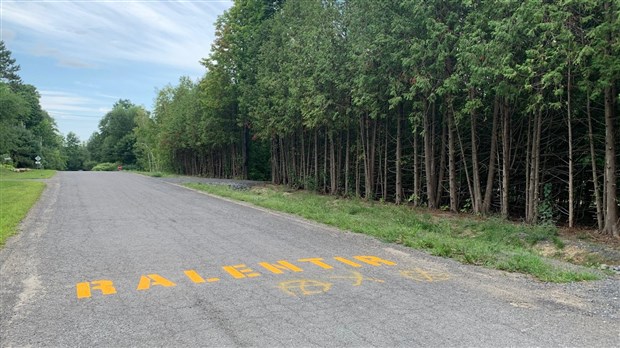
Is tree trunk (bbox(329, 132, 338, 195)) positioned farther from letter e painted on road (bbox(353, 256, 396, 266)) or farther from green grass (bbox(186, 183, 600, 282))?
letter e painted on road (bbox(353, 256, 396, 266))

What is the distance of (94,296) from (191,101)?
129 feet

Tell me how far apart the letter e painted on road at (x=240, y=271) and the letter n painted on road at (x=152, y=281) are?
81 cm

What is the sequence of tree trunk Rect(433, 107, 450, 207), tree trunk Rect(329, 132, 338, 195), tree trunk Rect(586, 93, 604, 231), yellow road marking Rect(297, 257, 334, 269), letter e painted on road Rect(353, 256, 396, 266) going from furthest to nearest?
1. tree trunk Rect(329, 132, 338, 195)
2. tree trunk Rect(433, 107, 450, 207)
3. tree trunk Rect(586, 93, 604, 231)
4. letter e painted on road Rect(353, 256, 396, 266)
5. yellow road marking Rect(297, 257, 334, 269)

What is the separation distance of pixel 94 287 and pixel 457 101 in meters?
10.6

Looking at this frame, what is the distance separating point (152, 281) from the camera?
5.55 m

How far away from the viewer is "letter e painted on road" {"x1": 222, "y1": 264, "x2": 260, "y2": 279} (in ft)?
19.1

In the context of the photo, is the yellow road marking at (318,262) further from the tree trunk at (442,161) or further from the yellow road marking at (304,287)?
the tree trunk at (442,161)

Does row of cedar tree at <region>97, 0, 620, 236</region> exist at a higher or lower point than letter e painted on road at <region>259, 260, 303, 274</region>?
higher

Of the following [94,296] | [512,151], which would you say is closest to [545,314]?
[94,296]

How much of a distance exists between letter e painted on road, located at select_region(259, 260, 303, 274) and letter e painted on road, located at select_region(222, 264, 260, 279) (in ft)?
0.90

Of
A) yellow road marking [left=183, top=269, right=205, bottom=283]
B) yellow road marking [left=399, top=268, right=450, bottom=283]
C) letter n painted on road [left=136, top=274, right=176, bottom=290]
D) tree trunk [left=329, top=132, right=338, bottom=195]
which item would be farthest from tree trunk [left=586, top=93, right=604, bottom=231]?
tree trunk [left=329, top=132, right=338, bottom=195]

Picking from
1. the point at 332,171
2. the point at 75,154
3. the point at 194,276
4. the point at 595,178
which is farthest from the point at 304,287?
the point at 75,154

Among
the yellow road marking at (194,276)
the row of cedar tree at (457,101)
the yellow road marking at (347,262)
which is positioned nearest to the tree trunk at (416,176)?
the row of cedar tree at (457,101)

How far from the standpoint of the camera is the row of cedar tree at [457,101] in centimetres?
872
